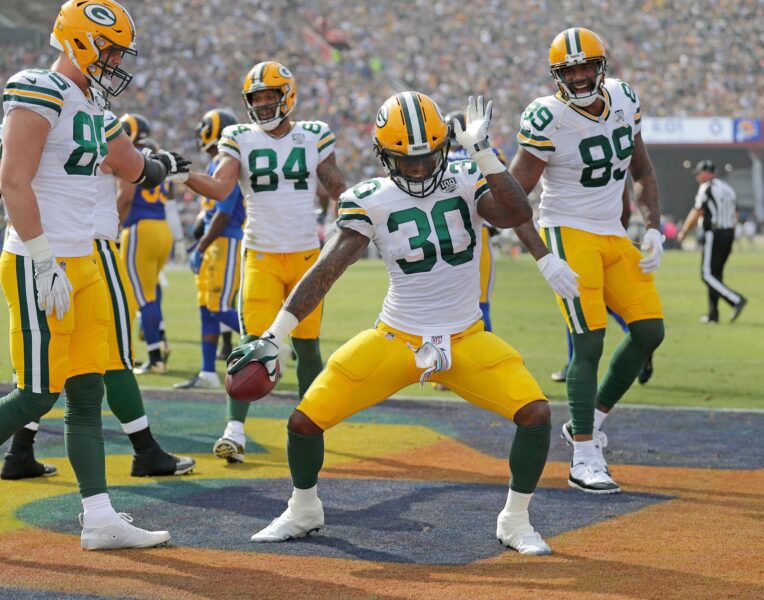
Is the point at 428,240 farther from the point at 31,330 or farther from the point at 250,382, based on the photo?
the point at 31,330

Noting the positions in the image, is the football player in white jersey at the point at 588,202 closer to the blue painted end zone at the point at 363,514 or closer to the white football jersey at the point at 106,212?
the blue painted end zone at the point at 363,514

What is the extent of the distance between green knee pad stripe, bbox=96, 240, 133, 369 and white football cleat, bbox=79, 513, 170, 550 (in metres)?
1.34

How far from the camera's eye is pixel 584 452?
561 cm

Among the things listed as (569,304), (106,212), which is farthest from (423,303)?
(106,212)

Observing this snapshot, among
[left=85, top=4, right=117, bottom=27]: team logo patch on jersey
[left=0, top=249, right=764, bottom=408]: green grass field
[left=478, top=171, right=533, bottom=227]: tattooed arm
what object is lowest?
[left=0, top=249, right=764, bottom=408]: green grass field

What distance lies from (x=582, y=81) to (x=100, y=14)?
2.43 metres

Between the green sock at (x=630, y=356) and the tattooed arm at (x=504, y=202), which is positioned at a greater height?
the tattooed arm at (x=504, y=202)

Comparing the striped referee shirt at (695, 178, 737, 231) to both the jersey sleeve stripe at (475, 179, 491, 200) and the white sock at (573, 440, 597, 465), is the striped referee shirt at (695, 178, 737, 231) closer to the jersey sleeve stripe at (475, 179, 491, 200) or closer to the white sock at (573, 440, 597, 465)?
the white sock at (573, 440, 597, 465)

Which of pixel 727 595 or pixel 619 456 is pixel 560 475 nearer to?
pixel 619 456

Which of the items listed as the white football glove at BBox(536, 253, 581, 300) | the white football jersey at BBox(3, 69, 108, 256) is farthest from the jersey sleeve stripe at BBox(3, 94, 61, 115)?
the white football glove at BBox(536, 253, 581, 300)

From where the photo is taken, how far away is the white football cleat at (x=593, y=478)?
5413 mm

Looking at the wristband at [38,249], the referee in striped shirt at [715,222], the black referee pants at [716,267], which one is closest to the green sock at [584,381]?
the wristband at [38,249]

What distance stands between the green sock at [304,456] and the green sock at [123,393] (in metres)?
→ 1.39

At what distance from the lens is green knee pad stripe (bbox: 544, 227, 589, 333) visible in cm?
569
